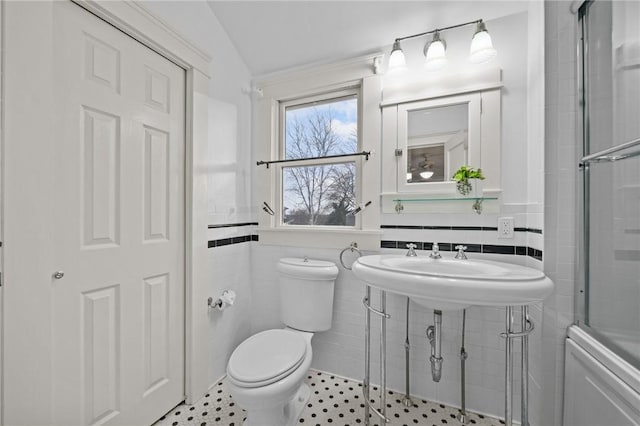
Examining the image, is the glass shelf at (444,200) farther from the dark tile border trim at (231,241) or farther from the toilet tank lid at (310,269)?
the dark tile border trim at (231,241)

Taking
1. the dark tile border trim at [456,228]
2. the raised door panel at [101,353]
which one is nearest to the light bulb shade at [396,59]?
the dark tile border trim at [456,228]

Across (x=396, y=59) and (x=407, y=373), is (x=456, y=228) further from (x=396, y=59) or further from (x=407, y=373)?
(x=396, y=59)

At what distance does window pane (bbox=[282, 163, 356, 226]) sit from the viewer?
1.80m

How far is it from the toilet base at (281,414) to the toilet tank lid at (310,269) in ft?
1.97

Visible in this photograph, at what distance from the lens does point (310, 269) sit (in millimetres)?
1614

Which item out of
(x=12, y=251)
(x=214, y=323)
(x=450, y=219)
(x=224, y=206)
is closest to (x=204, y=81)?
(x=224, y=206)

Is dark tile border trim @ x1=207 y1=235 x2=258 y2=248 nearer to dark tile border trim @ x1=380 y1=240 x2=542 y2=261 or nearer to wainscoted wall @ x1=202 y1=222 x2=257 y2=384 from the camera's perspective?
wainscoted wall @ x1=202 y1=222 x2=257 y2=384

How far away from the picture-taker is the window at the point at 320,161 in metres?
1.79

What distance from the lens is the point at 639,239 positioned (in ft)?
2.88

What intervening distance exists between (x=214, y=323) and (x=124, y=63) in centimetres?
143

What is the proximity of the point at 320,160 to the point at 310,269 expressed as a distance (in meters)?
0.73

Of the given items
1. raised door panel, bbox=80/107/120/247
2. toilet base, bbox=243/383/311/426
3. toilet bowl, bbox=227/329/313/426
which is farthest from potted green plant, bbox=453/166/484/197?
raised door panel, bbox=80/107/120/247

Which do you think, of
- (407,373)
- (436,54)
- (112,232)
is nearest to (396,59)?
(436,54)

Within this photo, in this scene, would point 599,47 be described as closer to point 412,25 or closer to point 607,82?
point 607,82
